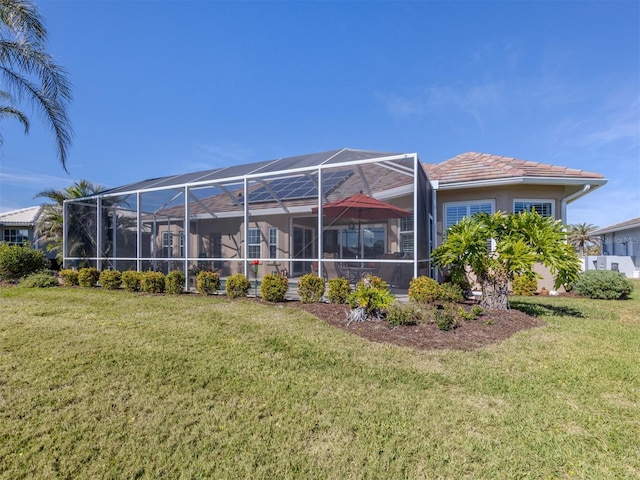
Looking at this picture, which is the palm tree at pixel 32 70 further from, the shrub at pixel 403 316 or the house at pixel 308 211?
the shrub at pixel 403 316

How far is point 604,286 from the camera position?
9523 mm

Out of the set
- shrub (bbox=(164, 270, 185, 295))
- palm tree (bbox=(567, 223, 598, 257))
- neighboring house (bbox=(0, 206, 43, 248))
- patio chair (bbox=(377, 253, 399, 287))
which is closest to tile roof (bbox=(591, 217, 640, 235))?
palm tree (bbox=(567, 223, 598, 257))

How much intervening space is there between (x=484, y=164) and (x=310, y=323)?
9453 millimetres

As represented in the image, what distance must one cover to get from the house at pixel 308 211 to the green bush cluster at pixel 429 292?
1.47 ft

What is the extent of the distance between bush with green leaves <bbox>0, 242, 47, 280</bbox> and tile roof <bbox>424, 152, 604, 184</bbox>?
16073mm

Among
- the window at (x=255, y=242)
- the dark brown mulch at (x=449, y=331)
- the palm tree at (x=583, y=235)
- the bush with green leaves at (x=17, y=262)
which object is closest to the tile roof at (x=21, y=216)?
the bush with green leaves at (x=17, y=262)

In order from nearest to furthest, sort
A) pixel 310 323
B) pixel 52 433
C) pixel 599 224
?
pixel 52 433 < pixel 310 323 < pixel 599 224

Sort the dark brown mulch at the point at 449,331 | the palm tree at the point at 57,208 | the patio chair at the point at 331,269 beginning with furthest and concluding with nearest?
1. the palm tree at the point at 57,208
2. the patio chair at the point at 331,269
3. the dark brown mulch at the point at 449,331

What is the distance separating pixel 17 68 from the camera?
30.3 ft

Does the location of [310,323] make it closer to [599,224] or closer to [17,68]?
[17,68]

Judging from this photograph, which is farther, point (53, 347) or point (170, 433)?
point (53, 347)

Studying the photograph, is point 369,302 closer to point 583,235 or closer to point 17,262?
point 17,262

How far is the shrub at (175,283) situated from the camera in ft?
32.2

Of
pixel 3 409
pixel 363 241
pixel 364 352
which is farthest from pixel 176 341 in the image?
pixel 363 241
